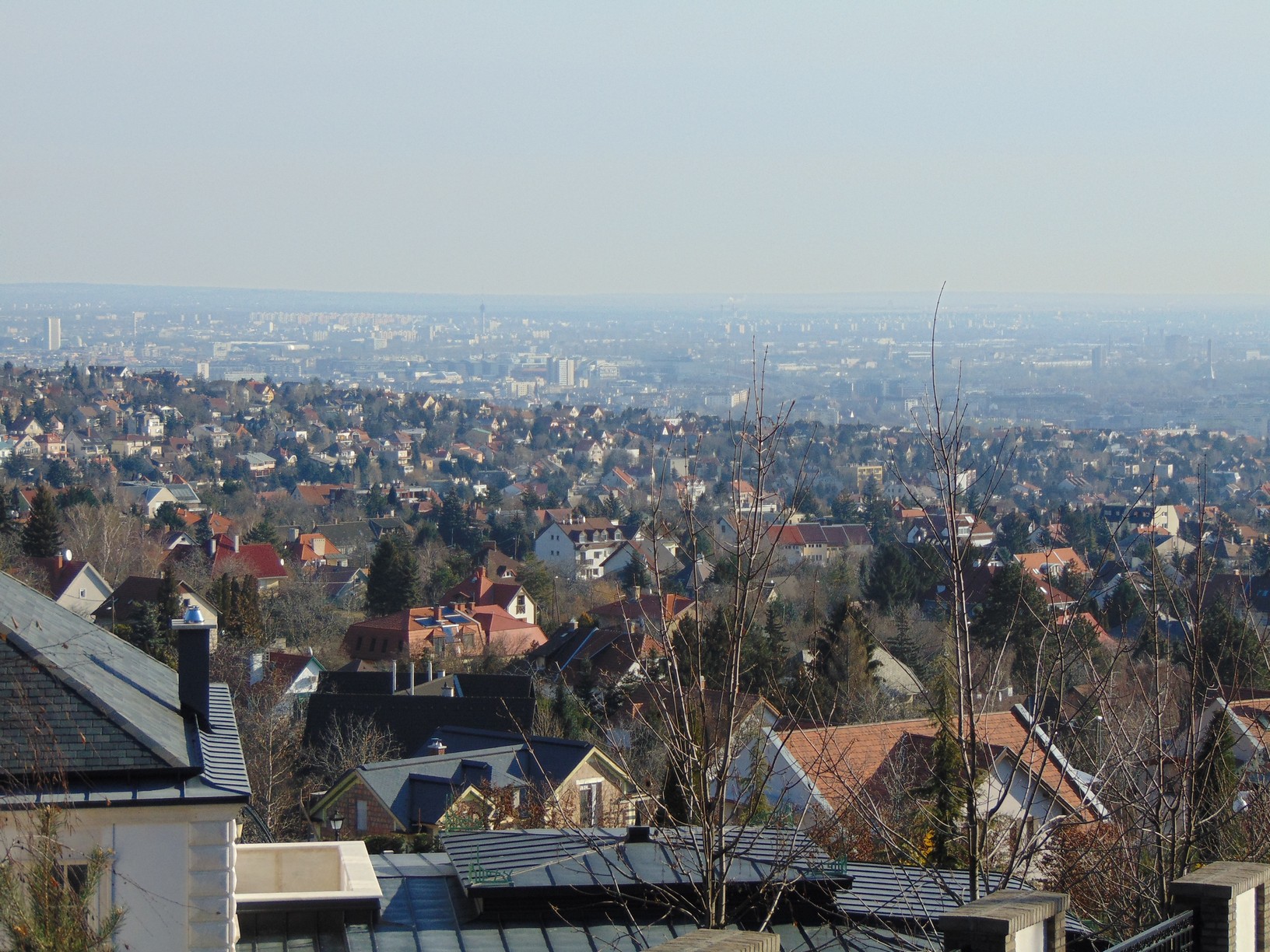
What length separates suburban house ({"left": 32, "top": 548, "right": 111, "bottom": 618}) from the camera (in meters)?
41.2

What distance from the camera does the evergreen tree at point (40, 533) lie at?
145 feet

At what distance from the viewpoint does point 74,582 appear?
42156 mm

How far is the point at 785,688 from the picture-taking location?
29891mm

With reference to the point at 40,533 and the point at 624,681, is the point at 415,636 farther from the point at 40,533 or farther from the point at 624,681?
the point at 40,533

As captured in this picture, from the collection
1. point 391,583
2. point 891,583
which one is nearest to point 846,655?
point 891,583

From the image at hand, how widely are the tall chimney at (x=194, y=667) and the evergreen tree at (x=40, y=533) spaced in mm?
39456

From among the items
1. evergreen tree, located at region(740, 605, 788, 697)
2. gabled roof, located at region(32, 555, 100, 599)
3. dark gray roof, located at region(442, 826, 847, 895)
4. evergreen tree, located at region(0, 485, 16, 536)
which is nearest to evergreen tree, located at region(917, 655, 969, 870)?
dark gray roof, located at region(442, 826, 847, 895)

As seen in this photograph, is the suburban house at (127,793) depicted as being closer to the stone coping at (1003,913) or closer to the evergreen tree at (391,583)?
the stone coping at (1003,913)

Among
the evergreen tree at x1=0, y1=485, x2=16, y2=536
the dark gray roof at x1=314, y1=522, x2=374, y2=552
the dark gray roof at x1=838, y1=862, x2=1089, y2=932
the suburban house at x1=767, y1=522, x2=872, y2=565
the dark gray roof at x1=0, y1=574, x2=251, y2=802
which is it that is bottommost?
the dark gray roof at x1=314, y1=522, x2=374, y2=552

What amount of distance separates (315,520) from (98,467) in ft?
77.4

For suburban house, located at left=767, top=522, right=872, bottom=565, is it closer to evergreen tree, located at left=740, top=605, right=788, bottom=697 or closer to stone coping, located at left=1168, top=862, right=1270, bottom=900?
→ evergreen tree, located at left=740, top=605, right=788, bottom=697

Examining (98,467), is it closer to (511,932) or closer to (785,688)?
(785,688)

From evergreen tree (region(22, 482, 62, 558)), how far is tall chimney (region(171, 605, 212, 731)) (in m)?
39.5

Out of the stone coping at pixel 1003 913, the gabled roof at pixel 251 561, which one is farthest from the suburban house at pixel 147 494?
the stone coping at pixel 1003 913
